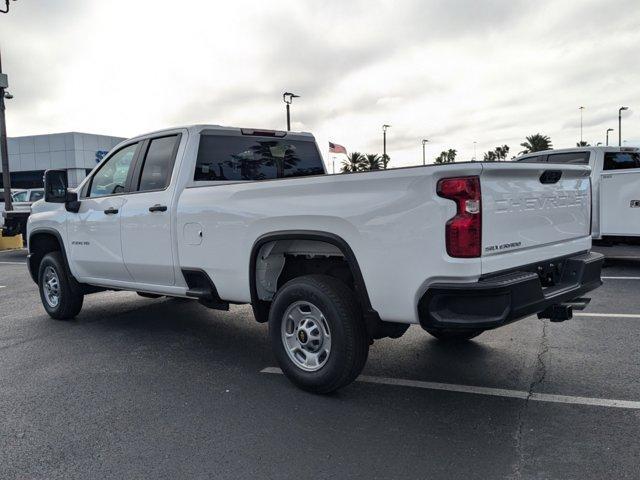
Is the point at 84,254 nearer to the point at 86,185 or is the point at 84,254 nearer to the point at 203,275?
the point at 86,185

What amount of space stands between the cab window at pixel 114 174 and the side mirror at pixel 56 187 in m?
0.30

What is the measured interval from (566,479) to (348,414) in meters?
1.40

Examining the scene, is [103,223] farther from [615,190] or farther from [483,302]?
[615,190]

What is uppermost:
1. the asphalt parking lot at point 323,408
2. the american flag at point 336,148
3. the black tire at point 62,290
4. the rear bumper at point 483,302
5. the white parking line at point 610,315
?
the american flag at point 336,148

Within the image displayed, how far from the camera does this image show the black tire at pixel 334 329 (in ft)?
12.3

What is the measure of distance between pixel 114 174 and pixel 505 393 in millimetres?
4429

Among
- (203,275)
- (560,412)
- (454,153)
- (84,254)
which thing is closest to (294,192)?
(203,275)

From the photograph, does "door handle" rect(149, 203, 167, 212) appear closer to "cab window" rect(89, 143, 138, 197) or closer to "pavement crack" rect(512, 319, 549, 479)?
"cab window" rect(89, 143, 138, 197)

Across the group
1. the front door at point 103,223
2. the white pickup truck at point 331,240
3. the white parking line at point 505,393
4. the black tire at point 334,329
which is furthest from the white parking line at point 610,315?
the front door at point 103,223

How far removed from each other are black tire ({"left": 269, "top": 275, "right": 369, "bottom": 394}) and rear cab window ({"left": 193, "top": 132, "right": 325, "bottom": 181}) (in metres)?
1.70

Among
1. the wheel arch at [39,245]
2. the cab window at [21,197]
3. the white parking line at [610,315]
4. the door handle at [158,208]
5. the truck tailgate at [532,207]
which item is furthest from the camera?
the cab window at [21,197]

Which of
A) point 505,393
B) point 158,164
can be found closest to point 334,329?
point 505,393

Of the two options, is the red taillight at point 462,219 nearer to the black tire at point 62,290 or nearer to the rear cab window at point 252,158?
the rear cab window at point 252,158

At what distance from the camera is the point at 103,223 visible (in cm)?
579
